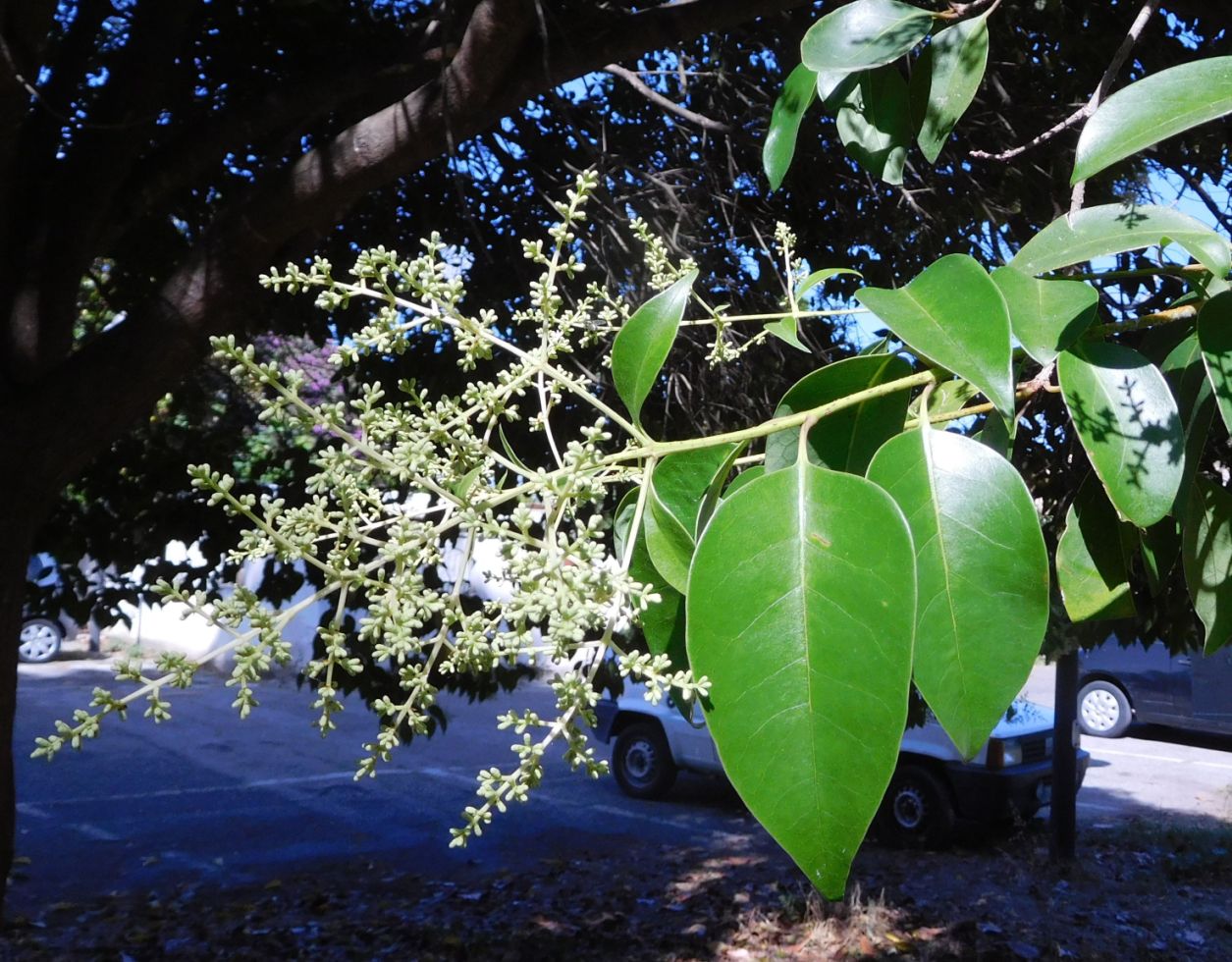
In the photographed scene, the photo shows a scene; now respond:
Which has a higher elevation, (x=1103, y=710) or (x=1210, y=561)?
(x=1210, y=561)

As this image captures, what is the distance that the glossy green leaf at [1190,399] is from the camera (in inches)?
33.3

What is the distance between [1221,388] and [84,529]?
14.9 feet

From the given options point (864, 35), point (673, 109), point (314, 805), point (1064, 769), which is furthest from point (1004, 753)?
point (864, 35)

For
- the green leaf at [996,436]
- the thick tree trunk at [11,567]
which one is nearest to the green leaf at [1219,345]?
the green leaf at [996,436]

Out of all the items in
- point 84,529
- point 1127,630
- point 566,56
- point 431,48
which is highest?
point 431,48

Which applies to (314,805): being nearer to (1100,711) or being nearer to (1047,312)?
(1100,711)

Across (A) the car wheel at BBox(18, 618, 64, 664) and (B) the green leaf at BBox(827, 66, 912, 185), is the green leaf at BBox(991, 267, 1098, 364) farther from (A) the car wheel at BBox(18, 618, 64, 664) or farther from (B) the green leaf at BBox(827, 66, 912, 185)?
(A) the car wheel at BBox(18, 618, 64, 664)

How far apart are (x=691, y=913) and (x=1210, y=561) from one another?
5238 mm

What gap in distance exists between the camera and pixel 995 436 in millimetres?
837

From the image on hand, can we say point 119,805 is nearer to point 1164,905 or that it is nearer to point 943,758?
point 943,758

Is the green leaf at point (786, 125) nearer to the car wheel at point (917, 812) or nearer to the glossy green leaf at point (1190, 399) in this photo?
the glossy green leaf at point (1190, 399)

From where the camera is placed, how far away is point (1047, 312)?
768mm

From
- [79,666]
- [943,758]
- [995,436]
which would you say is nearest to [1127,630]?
[995,436]

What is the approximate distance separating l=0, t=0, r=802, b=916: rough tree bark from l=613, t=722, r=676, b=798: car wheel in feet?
19.4
